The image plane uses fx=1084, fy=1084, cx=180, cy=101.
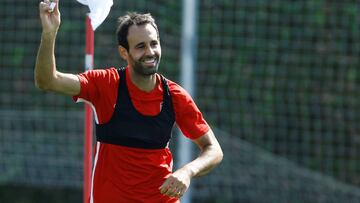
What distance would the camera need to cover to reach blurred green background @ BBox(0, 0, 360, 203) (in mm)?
9031

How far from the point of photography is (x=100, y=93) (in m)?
5.15

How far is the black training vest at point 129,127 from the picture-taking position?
5.15 metres

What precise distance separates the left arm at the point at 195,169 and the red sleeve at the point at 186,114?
0.04m

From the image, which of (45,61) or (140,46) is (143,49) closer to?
(140,46)

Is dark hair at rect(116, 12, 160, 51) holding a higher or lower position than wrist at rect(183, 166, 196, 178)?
higher

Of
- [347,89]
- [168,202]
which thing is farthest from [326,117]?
[168,202]

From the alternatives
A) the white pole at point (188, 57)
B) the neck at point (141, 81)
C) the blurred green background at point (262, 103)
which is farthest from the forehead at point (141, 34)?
the blurred green background at point (262, 103)

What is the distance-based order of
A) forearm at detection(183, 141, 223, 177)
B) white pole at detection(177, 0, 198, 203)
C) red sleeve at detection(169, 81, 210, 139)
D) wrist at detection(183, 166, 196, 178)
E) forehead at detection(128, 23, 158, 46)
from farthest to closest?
white pole at detection(177, 0, 198, 203)
red sleeve at detection(169, 81, 210, 139)
forehead at detection(128, 23, 158, 46)
forearm at detection(183, 141, 223, 177)
wrist at detection(183, 166, 196, 178)

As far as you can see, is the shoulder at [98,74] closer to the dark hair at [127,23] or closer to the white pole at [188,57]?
the dark hair at [127,23]

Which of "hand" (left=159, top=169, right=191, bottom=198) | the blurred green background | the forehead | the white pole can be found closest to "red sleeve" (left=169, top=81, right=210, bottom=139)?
the forehead

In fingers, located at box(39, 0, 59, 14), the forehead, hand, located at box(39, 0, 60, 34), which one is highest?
fingers, located at box(39, 0, 59, 14)

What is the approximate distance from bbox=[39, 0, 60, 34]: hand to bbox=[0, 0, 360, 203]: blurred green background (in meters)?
4.36

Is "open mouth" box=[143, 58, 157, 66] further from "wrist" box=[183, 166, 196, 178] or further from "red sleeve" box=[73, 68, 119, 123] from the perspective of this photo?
"wrist" box=[183, 166, 196, 178]

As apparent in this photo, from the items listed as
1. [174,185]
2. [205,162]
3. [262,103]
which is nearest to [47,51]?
[174,185]
